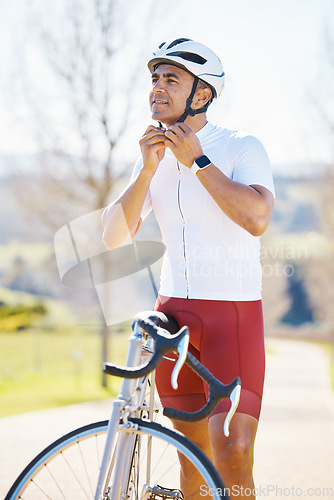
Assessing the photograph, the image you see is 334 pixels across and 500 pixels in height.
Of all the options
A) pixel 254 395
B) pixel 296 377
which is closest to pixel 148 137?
pixel 254 395

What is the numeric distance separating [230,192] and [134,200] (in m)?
0.41

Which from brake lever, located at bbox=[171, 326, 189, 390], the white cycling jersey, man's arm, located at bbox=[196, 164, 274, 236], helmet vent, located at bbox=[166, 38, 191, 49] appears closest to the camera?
brake lever, located at bbox=[171, 326, 189, 390]

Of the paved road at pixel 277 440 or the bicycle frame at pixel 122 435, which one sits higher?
the bicycle frame at pixel 122 435

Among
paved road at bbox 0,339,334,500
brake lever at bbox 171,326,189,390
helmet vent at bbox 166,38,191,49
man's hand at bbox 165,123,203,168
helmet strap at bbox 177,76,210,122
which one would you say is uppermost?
helmet vent at bbox 166,38,191,49

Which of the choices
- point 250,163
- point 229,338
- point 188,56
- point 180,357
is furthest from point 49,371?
point 180,357

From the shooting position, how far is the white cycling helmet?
2.86m

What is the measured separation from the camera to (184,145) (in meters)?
2.63

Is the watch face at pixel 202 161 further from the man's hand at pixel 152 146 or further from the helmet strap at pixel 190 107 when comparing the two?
the helmet strap at pixel 190 107

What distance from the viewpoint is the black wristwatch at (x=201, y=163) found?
2589 mm

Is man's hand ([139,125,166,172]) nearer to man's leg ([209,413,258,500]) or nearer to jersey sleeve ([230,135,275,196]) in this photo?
jersey sleeve ([230,135,275,196])

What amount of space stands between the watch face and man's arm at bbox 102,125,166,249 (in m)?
0.18

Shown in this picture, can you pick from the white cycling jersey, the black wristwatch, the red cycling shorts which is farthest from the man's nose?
the red cycling shorts

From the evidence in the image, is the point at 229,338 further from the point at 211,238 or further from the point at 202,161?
the point at 202,161

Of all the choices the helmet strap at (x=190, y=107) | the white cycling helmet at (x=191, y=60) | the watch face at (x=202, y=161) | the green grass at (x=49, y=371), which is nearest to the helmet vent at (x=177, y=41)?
the white cycling helmet at (x=191, y=60)
